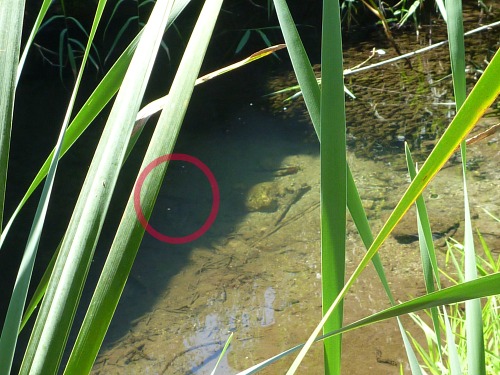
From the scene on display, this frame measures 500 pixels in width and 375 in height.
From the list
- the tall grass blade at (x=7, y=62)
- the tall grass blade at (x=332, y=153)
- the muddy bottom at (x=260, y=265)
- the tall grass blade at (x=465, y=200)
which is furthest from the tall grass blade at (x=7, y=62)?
the muddy bottom at (x=260, y=265)

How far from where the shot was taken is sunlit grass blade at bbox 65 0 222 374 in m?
0.41

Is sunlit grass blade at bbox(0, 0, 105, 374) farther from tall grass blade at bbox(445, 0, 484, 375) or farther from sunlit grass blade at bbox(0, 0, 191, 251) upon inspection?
tall grass blade at bbox(445, 0, 484, 375)

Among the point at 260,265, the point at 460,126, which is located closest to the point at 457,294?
the point at 460,126

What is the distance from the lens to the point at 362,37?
431 centimetres

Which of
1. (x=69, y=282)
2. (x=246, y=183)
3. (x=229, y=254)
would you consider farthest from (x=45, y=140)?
(x=69, y=282)

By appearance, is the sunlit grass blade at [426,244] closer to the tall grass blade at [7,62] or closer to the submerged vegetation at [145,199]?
the submerged vegetation at [145,199]

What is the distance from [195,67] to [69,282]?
17 centimetres

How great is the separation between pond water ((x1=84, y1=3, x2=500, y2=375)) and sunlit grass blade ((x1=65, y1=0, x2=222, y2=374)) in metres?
1.45

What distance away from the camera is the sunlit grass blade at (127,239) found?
41 cm

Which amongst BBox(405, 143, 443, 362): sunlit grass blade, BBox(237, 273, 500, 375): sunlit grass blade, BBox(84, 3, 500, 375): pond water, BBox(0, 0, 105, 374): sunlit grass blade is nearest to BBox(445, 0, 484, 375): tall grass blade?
BBox(405, 143, 443, 362): sunlit grass blade

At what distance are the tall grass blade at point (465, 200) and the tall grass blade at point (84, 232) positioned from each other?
0.25m

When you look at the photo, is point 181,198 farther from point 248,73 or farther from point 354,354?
point 248,73

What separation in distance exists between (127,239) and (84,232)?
3cm

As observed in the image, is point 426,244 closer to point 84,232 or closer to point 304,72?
point 304,72
